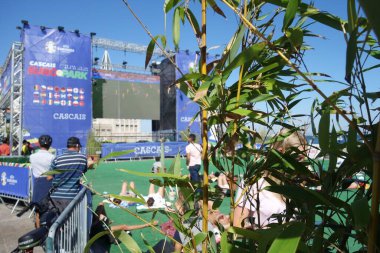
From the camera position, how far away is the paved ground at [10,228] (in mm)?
4426

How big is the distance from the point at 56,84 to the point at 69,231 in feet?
57.4

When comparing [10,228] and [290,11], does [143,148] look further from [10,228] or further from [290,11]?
[290,11]

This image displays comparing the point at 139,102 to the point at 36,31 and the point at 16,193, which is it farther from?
the point at 16,193

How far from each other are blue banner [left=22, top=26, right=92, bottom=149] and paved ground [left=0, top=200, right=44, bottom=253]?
1162 centimetres

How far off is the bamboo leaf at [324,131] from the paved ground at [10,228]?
4.49 m

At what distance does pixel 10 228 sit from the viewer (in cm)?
523

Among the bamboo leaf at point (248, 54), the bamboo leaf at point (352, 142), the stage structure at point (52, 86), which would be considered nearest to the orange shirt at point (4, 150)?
the stage structure at point (52, 86)

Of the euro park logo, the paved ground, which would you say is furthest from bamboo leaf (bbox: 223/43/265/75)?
the euro park logo

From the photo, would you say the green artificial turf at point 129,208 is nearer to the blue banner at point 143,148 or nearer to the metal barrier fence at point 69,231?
the metal barrier fence at point 69,231

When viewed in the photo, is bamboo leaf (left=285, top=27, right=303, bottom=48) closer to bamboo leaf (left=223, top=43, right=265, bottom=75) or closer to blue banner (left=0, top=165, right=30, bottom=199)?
bamboo leaf (left=223, top=43, right=265, bottom=75)

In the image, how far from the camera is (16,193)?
6.41 meters

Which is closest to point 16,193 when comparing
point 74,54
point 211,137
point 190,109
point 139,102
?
point 211,137

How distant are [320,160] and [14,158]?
31.1 feet

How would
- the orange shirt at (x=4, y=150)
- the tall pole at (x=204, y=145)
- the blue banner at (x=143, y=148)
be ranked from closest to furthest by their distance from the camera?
the tall pole at (x=204, y=145), the orange shirt at (x=4, y=150), the blue banner at (x=143, y=148)
